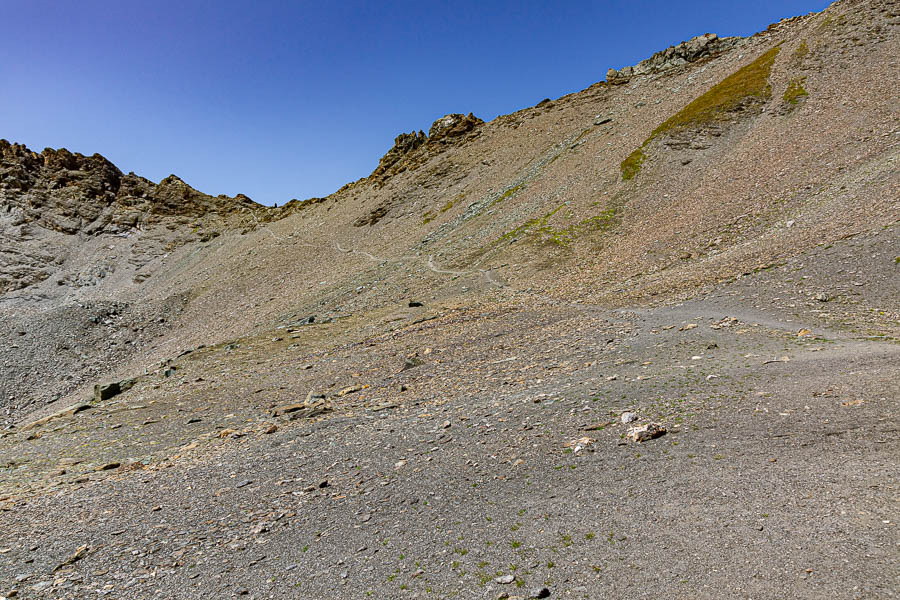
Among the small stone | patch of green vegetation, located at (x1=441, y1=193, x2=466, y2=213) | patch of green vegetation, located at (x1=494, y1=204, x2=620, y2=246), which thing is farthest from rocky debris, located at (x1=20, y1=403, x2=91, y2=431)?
patch of green vegetation, located at (x1=441, y1=193, x2=466, y2=213)

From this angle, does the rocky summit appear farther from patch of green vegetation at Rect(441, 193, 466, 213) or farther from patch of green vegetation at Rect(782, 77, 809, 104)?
patch of green vegetation at Rect(441, 193, 466, 213)

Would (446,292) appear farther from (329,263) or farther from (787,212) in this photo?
(329,263)

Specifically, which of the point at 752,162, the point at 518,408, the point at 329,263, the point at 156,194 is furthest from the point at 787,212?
the point at 156,194

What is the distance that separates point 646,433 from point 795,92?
6115cm

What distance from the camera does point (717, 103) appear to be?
57844 mm

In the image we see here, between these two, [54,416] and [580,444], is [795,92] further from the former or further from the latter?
[54,416]

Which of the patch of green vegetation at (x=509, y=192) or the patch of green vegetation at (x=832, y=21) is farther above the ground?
the patch of green vegetation at (x=832, y=21)

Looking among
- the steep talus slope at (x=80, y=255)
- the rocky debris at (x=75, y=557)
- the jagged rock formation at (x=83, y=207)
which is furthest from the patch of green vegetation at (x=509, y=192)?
the jagged rock formation at (x=83, y=207)

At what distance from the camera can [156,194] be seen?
106000mm

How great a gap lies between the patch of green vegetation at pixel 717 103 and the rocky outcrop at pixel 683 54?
22.6 metres

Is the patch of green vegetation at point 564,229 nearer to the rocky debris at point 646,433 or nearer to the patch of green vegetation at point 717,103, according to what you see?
the patch of green vegetation at point 717,103

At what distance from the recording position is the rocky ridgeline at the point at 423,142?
9494 centimetres

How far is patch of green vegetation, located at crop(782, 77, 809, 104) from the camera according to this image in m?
51.2

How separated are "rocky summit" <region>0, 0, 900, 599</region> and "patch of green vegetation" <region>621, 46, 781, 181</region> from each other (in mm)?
589
